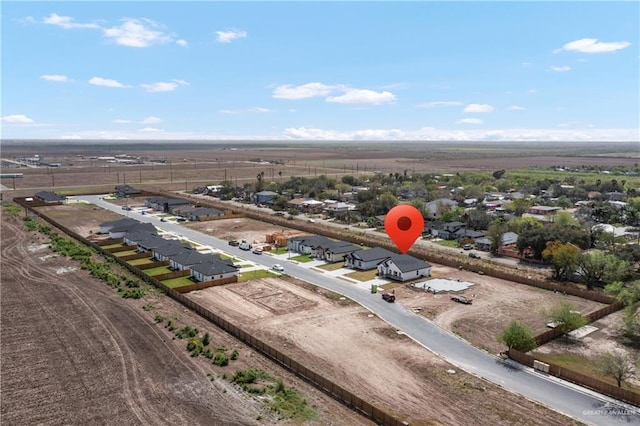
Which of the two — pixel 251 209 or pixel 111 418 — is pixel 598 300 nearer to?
pixel 111 418

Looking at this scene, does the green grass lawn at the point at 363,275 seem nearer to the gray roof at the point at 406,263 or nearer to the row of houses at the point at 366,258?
the row of houses at the point at 366,258

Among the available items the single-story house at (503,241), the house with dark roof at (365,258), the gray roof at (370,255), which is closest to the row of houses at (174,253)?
the house with dark roof at (365,258)

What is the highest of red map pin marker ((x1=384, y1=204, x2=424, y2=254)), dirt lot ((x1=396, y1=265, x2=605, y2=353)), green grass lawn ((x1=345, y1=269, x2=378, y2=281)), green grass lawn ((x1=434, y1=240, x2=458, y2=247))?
red map pin marker ((x1=384, y1=204, x2=424, y2=254))

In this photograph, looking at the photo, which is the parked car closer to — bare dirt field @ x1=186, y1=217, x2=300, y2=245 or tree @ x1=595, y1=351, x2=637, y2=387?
tree @ x1=595, y1=351, x2=637, y2=387

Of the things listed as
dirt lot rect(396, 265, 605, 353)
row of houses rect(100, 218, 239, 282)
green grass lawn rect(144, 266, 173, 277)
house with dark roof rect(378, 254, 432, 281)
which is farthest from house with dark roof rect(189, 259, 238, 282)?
dirt lot rect(396, 265, 605, 353)

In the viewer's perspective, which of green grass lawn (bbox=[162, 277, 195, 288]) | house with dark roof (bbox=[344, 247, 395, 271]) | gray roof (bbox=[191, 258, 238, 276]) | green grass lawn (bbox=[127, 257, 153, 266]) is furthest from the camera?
green grass lawn (bbox=[127, 257, 153, 266])

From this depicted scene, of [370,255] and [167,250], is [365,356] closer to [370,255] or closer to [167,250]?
[370,255]

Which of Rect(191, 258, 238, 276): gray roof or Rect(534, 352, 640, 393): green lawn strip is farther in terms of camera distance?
Rect(191, 258, 238, 276): gray roof

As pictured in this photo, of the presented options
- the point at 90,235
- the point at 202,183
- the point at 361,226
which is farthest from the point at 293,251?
the point at 202,183
